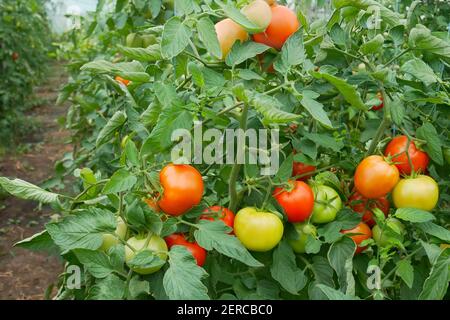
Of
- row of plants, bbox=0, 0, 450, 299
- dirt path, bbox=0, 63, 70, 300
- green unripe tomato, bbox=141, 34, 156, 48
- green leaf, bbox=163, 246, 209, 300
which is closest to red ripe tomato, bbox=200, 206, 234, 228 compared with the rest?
row of plants, bbox=0, 0, 450, 299

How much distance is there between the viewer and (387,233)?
83cm

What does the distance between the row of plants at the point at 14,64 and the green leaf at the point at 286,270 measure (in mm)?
3730

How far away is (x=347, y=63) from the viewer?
922mm

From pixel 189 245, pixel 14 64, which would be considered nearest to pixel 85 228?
pixel 189 245

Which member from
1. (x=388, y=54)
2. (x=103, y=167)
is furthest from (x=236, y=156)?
(x=103, y=167)

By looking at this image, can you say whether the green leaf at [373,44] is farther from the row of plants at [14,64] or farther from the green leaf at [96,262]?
the row of plants at [14,64]

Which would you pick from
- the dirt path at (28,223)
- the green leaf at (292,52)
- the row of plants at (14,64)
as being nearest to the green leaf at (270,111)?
the green leaf at (292,52)

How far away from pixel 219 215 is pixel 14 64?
4.09m

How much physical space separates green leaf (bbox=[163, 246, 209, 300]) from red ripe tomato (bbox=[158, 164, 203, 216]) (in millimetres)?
81

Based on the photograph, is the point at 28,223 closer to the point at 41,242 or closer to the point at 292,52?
the point at 41,242
